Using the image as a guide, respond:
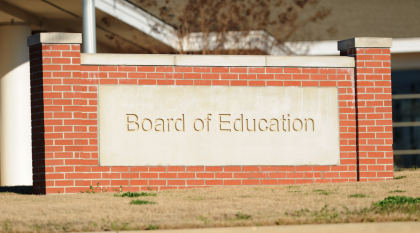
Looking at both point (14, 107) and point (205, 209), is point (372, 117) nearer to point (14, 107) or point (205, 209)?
point (205, 209)

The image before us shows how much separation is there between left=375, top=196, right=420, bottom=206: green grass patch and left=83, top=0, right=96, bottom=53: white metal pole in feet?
21.0

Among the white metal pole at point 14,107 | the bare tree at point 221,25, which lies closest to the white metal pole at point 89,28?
the bare tree at point 221,25

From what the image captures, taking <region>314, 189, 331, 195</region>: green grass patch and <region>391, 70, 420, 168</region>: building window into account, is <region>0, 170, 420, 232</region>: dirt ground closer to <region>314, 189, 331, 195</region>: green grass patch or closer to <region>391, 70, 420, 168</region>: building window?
<region>314, 189, 331, 195</region>: green grass patch

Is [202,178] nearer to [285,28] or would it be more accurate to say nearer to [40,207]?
[40,207]

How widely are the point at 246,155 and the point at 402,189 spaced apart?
239 cm

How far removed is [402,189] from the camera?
27.4 feet

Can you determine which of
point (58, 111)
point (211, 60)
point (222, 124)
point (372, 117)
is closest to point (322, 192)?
point (222, 124)

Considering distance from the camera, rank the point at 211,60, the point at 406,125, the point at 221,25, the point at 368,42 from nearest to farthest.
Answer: the point at 211,60
the point at 368,42
the point at 221,25
the point at 406,125

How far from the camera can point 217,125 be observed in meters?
9.48

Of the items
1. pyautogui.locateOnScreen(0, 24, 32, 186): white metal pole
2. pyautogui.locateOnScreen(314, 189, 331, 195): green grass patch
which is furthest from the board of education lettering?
pyautogui.locateOnScreen(0, 24, 32, 186): white metal pole

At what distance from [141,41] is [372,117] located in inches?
326

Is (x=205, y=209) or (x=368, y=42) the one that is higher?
(x=368, y=42)

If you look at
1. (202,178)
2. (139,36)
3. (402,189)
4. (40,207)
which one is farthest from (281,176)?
(139,36)

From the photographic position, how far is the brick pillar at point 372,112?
384 inches
